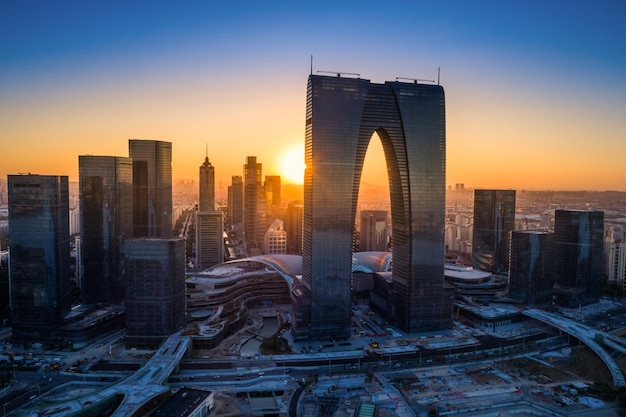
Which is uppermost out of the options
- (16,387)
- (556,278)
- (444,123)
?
(444,123)

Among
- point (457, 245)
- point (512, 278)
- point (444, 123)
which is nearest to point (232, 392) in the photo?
point (444, 123)

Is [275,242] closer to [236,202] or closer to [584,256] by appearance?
[236,202]

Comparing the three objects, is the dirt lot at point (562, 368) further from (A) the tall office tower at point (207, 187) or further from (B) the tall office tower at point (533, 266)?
(A) the tall office tower at point (207, 187)

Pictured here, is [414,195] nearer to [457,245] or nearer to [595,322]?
[595,322]

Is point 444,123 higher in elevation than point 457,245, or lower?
higher

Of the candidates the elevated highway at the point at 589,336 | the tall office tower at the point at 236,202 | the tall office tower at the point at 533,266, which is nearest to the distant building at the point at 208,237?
the tall office tower at the point at 236,202

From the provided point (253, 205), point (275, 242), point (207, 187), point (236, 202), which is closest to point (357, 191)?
point (275, 242)

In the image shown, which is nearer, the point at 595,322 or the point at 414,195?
the point at 414,195
